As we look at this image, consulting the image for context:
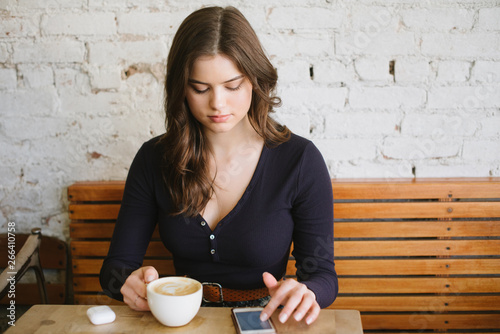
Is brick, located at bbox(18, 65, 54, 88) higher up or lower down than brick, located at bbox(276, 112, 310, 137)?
higher up

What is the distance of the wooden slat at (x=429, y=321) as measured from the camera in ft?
4.54

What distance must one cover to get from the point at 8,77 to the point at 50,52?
17cm

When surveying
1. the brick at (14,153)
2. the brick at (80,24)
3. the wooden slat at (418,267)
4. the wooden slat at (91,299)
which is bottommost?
the wooden slat at (91,299)

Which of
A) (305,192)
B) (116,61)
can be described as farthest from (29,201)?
(305,192)

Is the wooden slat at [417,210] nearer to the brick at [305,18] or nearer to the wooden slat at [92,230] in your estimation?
the brick at [305,18]

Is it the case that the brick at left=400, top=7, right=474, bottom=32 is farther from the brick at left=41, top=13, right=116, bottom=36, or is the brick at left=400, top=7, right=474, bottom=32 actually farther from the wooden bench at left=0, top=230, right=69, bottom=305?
the wooden bench at left=0, top=230, right=69, bottom=305

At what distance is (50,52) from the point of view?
4.66 ft

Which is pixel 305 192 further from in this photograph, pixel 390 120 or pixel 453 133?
pixel 453 133

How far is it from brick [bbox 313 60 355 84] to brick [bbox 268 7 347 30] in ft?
0.37

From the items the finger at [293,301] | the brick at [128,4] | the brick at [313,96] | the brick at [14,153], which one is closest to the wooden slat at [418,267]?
the brick at [313,96]

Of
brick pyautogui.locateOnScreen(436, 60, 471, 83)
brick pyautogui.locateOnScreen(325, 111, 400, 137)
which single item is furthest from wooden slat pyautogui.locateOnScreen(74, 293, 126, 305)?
brick pyautogui.locateOnScreen(436, 60, 471, 83)

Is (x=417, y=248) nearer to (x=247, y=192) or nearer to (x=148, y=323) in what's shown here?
(x=247, y=192)

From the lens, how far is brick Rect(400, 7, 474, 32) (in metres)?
1.33

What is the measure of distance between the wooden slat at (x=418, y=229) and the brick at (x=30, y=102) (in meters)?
1.01
